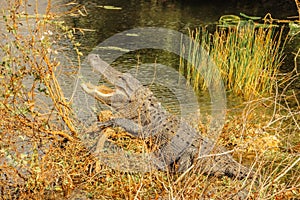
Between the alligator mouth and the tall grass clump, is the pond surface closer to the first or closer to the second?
the tall grass clump

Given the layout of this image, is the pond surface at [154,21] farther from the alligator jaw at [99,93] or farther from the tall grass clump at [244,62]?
the alligator jaw at [99,93]

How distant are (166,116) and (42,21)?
1181 mm

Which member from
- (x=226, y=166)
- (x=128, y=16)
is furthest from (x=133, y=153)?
(x=128, y=16)

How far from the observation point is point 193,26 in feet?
32.8

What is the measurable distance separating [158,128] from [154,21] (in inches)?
278

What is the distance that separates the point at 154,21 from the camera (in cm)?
1076

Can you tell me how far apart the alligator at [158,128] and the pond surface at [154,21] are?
1329 millimetres

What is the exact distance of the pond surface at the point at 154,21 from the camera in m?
6.51

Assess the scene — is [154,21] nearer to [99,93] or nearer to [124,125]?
[99,93]

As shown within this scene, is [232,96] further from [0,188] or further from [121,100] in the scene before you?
[0,188]

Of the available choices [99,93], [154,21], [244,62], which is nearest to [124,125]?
[99,93]

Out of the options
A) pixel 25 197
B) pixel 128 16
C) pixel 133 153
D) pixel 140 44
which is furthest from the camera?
pixel 128 16

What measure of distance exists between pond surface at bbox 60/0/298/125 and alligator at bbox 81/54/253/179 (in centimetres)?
133

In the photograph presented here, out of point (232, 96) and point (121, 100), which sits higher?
point (121, 100)
